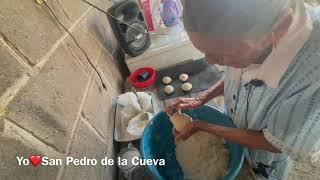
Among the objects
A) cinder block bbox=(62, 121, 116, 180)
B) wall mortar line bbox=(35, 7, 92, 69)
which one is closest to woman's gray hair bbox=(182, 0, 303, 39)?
wall mortar line bbox=(35, 7, 92, 69)

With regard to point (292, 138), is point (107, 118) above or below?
below

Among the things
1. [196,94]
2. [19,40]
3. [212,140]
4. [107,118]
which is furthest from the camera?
[196,94]

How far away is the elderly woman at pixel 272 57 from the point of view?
513mm

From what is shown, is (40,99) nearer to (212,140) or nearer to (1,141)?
(1,141)

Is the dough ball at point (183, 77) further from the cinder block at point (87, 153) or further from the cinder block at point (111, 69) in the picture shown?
the cinder block at point (87, 153)

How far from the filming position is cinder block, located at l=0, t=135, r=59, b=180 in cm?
54

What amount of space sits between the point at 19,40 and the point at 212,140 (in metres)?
0.67

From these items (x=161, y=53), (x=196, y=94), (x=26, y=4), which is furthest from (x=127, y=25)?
(x=26, y=4)

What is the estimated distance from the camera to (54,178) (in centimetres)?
69

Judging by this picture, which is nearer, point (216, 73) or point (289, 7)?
point (289, 7)

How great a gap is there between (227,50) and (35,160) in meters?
0.50

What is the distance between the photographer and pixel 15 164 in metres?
0.57

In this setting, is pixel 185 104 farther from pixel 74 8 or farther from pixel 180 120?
pixel 74 8

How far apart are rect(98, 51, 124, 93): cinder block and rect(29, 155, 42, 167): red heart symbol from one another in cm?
63
